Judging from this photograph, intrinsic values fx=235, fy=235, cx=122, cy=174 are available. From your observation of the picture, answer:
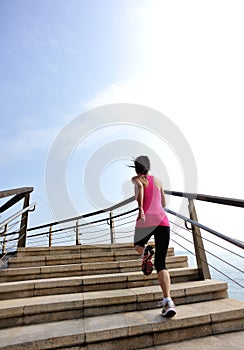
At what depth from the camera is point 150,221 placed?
2.24 metres

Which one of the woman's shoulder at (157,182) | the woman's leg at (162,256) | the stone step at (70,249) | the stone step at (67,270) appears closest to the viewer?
the woman's leg at (162,256)

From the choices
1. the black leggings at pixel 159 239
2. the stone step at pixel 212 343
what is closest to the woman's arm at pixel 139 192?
the black leggings at pixel 159 239

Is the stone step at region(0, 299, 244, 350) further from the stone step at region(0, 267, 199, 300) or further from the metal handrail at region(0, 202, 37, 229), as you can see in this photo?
the metal handrail at region(0, 202, 37, 229)

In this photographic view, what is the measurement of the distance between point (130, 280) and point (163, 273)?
2.31 feet

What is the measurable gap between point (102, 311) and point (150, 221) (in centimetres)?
91

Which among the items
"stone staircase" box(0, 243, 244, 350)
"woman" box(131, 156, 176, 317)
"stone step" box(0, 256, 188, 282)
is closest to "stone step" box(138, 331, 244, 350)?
"stone staircase" box(0, 243, 244, 350)

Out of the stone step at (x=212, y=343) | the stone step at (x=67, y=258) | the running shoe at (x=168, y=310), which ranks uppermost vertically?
the stone step at (x=67, y=258)

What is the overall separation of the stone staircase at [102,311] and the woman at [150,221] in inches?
11.4

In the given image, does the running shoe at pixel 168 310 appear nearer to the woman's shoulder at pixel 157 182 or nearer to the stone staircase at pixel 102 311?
the stone staircase at pixel 102 311

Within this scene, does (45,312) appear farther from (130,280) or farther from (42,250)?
(42,250)

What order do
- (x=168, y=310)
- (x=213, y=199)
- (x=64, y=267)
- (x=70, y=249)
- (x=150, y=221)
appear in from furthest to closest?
(x=70, y=249), (x=64, y=267), (x=213, y=199), (x=150, y=221), (x=168, y=310)

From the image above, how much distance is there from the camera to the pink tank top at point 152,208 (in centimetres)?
224

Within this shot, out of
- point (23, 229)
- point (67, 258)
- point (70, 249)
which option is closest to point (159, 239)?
point (67, 258)

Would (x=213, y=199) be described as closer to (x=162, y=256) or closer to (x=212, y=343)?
(x=162, y=256)
